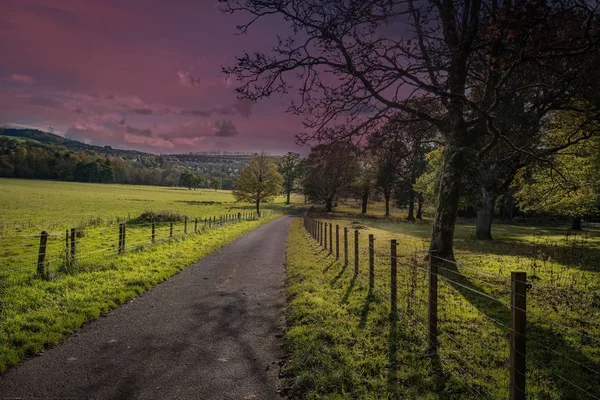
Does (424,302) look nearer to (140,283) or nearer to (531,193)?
(140,283)

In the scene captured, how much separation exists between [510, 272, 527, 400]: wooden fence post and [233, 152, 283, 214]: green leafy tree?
58627mm

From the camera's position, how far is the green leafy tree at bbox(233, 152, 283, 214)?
61584 millimetres

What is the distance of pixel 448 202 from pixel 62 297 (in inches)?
500

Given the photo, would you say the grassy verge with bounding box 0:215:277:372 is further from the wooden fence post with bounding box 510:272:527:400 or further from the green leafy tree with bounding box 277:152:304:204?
the green leafy tree with bounding box 277:152:304:204

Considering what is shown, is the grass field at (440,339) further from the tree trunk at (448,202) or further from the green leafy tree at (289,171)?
the green leafy tree at (289,171)

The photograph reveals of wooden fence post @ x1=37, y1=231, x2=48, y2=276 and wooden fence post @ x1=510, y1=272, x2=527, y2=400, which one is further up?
wooden fence post @ x1=510, y1=272, x2=527, y2=400

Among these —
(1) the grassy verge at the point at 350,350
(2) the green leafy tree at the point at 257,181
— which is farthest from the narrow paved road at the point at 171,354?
(2) the green leafy tree at the point at 257,181

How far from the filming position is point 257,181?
61719 millimetres

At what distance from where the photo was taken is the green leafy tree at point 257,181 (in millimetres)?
61584

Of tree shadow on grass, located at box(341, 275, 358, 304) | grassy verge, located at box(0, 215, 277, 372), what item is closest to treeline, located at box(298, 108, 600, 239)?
tree shadow on grass, located at box(341, 275, 358, 304)

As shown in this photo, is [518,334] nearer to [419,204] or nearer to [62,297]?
[62,297]

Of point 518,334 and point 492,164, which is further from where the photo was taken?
point 492,164

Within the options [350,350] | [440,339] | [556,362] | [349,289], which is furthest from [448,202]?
[350,350]

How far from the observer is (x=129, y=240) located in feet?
68.2
